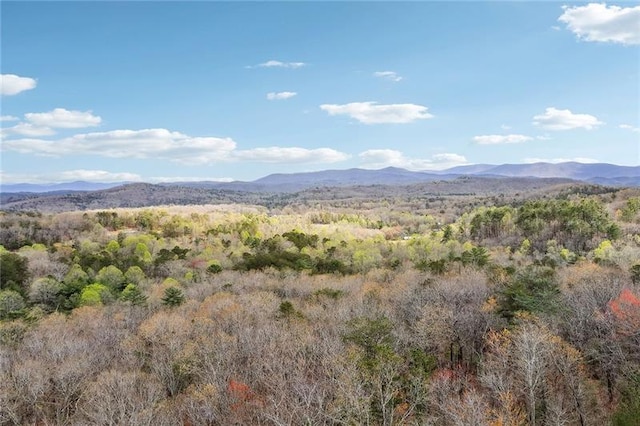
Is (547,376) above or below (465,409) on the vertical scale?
below

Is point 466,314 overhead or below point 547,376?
overhead

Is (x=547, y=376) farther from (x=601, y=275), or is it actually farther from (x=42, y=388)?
(x=42, y=388)

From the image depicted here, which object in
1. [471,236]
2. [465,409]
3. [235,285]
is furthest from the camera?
[471,236]

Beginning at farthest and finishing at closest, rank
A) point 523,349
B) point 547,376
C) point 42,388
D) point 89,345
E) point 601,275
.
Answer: point 601,275 < point 89,345 < point 547,376 < point 42,388 < point 523,349

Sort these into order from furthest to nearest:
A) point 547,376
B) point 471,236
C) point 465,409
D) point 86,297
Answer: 1. point 471,236
2. point 86,297
3. point 547,376
4. point 465,409

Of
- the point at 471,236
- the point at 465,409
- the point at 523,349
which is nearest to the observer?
the point at 465,409

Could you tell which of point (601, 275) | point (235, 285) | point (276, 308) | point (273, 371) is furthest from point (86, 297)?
point (601, 275)

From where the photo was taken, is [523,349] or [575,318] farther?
[575,318]

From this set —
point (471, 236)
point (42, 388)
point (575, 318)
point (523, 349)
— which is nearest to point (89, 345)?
point (42, 388)

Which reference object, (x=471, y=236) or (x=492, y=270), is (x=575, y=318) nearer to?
(x=492, y=270)
